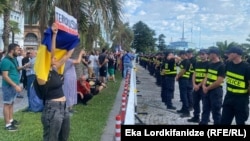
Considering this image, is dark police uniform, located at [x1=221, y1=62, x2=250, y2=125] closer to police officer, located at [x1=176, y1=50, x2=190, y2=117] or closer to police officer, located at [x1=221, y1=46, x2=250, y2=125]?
police officer, located at [x1=221, y1=46, x2=250, y2=125]

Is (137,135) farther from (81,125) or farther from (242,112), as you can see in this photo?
(81,125)

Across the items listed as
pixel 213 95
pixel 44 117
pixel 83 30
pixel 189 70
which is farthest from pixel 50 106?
pixel 83 30

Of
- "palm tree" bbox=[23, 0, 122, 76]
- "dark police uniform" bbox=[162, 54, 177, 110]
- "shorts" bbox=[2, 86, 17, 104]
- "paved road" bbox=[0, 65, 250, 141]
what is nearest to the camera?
"shorts" bbox=[2, 86, 17, 104]

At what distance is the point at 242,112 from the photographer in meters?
6.97

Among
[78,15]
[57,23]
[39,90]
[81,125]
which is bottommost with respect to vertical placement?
[81,125]

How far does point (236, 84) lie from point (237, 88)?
0.24 feet

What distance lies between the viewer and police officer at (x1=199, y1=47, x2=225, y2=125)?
28.1ft

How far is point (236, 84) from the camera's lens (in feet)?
23.0

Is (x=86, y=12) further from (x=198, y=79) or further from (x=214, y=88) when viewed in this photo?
(x=214, y=88)

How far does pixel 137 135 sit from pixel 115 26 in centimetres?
879

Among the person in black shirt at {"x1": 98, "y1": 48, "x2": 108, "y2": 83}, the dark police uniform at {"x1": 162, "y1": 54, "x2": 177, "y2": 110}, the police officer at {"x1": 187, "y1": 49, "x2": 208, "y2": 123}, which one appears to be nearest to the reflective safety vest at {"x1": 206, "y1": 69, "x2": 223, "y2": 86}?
the police officer at {"x1": 187, "y1": 49, "x2": 208, "y2": 123}

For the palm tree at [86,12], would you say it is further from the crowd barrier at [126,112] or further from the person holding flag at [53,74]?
the person holding flag at [53,74]

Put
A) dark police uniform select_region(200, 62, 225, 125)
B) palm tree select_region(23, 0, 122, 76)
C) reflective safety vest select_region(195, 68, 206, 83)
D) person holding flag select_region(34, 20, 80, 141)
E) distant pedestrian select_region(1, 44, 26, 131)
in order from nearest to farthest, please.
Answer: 1. person holding flag select_region(34, 20, 80, 141)
2. distant pedestrian select_region(1, 44, 26, 131)
3. dark police uniform select_region(200, 62, 225, 125)
4. reflective safety vest select_region(195, 68, 206, 83)
5. palm tree select_region(23, 0, 122, 76)

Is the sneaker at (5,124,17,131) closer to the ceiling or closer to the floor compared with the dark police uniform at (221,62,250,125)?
closer to the floor
